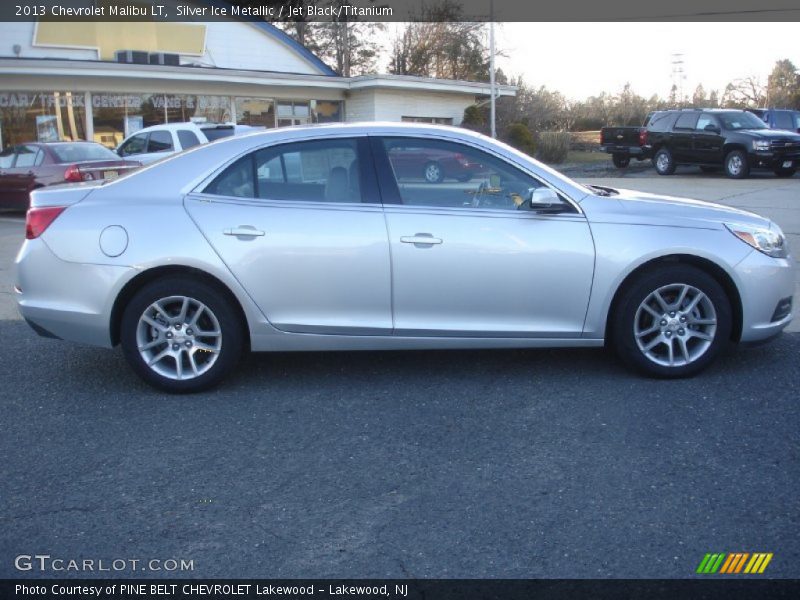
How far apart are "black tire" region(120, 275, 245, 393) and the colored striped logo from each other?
3.04 metres

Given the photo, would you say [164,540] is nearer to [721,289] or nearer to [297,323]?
[297,323]

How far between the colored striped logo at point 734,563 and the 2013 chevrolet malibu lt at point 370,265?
2114 mm

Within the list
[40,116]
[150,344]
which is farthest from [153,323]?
[40,116]

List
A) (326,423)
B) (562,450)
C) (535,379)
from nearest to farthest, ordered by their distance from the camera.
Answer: (562,450)
(326,423)
(535,379)

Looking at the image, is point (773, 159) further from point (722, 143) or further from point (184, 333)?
point (184, 333)

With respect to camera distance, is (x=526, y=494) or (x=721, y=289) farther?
(x=721, y=289)

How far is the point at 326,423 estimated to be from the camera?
469 centimetres

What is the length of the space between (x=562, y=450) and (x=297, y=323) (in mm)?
1837

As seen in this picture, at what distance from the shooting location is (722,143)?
75.6 ft

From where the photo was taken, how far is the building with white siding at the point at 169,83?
75.0 feet

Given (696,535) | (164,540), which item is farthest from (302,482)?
(696,535)

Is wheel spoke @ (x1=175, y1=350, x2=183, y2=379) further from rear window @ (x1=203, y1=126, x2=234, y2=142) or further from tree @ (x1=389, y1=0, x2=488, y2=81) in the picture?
tree @ (x1=389, y1=0, x2=488, y2=81)

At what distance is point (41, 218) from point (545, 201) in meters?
3.14

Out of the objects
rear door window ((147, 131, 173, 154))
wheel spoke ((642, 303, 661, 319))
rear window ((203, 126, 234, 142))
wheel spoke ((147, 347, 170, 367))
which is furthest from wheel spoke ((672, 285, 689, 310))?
rear door window ((147, 131, 173, 154))
